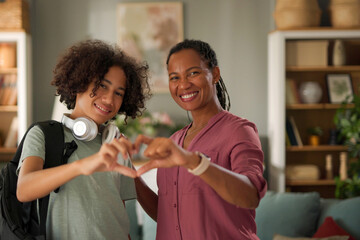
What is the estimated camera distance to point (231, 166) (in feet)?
4.78

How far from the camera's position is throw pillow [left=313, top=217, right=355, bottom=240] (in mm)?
2811

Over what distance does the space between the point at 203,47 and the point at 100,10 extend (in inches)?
130

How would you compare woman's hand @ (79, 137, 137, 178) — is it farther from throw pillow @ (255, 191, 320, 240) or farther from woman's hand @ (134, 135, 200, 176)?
throw pillow @ (255, 191, 320, 240)

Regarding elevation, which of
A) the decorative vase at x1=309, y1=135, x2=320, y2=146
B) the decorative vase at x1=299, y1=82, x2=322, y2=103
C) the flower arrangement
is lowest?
the decorative vase at x1=309, y1=135, x2=320, y2=146

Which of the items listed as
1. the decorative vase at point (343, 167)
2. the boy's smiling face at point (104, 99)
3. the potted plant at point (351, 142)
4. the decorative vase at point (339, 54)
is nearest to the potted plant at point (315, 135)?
the decorative vase at point (343, 167)

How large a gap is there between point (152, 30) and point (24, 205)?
3586mm

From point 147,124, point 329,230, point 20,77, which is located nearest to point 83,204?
point 329,230

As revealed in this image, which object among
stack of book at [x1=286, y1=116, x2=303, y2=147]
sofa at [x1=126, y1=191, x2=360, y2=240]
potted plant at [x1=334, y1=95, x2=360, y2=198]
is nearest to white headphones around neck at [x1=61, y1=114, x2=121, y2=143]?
sofa at [x1=126, y1=191, x2=360, y2=240]

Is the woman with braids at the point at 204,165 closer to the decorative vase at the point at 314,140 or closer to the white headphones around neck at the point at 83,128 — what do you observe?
the white headphones around neck at the point at 83,128

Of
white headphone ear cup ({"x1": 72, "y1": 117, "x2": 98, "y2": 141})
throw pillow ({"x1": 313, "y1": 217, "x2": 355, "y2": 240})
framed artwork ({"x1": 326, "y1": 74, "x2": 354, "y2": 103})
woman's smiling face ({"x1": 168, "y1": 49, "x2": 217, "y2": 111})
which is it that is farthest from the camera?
framed artwork ({"x1": 326, "y1": 74, "x2": 354, "y2": 103})

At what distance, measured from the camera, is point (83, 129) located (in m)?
1.46

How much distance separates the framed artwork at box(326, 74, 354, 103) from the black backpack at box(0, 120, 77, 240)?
3525mm

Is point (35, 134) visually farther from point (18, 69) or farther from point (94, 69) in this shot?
point (18, 69)

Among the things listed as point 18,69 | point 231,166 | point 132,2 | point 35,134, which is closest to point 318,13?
point 132,2
